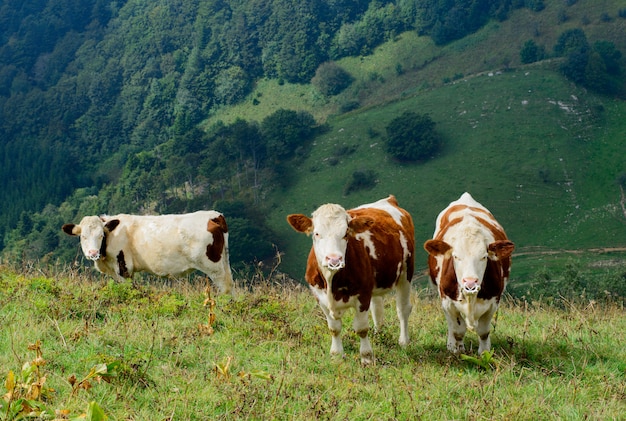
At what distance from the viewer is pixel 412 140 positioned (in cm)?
10162

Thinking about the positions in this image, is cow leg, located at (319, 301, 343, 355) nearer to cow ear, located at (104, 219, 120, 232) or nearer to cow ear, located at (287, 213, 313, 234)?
cow ear, located at (287, 213, 313, 234)

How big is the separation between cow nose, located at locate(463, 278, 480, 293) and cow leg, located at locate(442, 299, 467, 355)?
2.68 feet

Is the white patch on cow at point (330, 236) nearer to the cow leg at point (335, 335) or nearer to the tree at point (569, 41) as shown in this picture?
the cow leg at point (335, 335)

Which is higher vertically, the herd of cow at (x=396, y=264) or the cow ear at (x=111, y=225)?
the herd of cow at (x=396, y=264)

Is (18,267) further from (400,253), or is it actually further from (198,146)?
(198,146)

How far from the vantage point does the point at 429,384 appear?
7523mm

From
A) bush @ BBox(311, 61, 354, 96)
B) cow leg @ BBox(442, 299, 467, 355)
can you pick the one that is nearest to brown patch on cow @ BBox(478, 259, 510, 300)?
cow leg @ BBox(442, 299, 467, 355)

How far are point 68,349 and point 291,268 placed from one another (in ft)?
241

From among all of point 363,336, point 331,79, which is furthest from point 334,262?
point 331,79

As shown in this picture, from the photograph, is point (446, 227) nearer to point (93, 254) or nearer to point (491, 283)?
point (491, 283)

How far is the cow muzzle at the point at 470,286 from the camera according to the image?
8.50 metres

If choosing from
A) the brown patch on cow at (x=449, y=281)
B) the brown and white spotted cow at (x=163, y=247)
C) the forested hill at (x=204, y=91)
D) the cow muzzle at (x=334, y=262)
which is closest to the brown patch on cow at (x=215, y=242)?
the brown and white spotted cow at (x=163, y=247)

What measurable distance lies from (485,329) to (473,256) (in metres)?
1.11

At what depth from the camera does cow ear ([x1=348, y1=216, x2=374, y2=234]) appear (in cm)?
880
